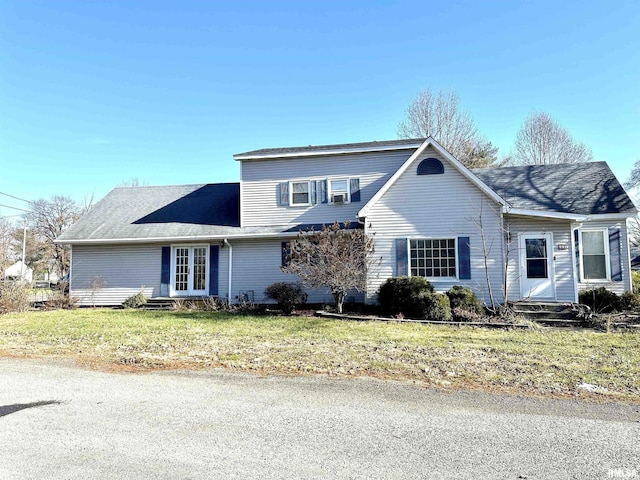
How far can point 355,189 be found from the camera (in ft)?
53.7

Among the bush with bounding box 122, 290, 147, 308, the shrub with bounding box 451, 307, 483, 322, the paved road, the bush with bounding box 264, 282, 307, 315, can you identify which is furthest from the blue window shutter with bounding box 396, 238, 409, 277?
the bush with bounding box 122, 290, 147, 308

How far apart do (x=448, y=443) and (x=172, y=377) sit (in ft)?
14.4

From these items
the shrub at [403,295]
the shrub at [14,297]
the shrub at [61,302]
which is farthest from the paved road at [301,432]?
the shrub at [61,302]

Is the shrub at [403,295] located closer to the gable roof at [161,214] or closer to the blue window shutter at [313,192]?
the blue window shutter at [313,192]

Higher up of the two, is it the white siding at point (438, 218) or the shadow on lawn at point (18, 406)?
the white siding at point (438, 218)

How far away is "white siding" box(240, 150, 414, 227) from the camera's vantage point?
1628 cm

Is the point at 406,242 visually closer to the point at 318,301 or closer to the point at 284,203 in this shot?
the point at 318,301

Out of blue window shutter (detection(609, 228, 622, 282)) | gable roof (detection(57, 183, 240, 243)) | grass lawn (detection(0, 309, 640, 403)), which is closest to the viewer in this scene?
grass lawn (detection(0, 309, 640, 403))

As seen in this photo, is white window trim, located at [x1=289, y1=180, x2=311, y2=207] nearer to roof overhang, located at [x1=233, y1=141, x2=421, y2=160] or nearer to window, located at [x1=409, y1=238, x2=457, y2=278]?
roof overhang, located at [x1=233, y1=141, x2=421, y2=160]

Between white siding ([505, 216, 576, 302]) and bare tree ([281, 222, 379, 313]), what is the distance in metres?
4.78

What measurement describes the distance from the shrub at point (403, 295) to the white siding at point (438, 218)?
38.4 inches

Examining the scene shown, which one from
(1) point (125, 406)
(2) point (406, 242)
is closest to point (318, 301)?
(2) point (406, 242)

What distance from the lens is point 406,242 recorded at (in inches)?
553

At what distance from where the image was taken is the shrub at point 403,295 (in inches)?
484
